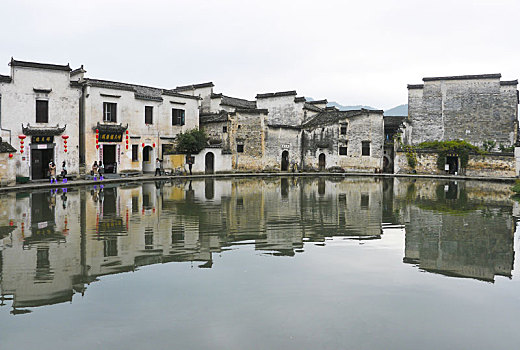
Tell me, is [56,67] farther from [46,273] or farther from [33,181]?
[46,273]

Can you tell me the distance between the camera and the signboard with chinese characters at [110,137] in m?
28.4

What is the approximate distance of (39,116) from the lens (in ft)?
82.3

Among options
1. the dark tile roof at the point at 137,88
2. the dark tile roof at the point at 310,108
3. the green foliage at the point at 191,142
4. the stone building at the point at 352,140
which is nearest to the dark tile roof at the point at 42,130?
the dark tile roof at the point at 137,88

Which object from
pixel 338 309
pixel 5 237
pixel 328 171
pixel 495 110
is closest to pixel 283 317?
pixel 338 309

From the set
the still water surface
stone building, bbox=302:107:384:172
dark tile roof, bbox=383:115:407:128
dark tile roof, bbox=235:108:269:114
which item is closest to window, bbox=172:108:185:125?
dark tile roof, bbox=235:108:269:114

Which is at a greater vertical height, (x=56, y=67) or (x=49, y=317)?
(x=56, y=67)

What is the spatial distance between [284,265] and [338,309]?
2155 millimetres

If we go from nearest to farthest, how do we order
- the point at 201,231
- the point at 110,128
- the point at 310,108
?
the point at 201,231, the point at 110,128, the point at 310,108

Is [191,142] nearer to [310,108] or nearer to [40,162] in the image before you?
[40,162]

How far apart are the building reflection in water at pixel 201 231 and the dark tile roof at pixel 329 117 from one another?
2044cm

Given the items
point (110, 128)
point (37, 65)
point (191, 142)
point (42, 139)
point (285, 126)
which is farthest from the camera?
point (285, 126)

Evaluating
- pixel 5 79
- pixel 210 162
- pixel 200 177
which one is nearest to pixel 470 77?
pixel 210 162

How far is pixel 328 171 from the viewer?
3797cm

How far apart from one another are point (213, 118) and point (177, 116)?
347 centimetres
